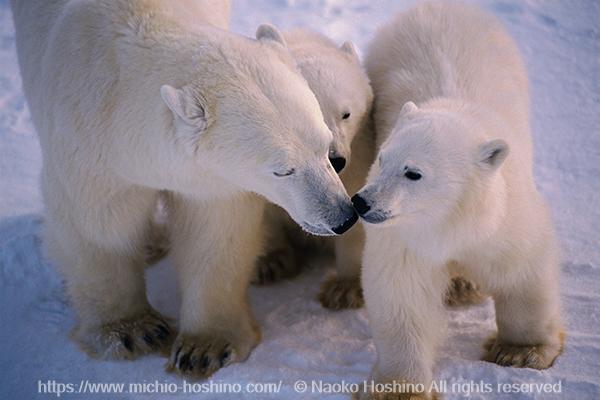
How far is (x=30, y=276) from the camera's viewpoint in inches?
165

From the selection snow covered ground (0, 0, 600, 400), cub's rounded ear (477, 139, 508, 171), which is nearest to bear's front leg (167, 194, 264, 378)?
snow covered ground (0, 0, 600, 400)

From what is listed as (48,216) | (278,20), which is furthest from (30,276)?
(278,20)

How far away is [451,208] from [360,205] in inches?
14.1

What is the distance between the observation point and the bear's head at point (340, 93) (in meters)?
3.31

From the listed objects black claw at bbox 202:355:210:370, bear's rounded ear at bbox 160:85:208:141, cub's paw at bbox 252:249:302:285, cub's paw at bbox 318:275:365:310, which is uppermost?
bear's rounded ear at bbox 160:85:208:141

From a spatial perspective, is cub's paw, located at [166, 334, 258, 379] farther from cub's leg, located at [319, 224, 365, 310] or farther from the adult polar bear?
cub's leg, located at [319, 224, 365, 310]

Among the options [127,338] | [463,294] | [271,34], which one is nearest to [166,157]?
[271,34]

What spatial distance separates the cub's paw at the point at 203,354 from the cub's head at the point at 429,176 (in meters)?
1.20

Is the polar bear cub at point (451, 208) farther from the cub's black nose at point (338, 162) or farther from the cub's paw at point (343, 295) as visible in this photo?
the cub's paw at point (343, 295)

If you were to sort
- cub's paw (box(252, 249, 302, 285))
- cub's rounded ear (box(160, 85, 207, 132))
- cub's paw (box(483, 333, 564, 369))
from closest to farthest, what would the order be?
cub's rounded ear (box(160, 85, 207, 132)) < cub's paw (box(483, 333, 564, 369)) < cub's paw (box(252, 249, 302, 285))

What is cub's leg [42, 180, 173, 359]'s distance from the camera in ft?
10.6

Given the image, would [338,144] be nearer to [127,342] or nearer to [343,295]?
[343,295]

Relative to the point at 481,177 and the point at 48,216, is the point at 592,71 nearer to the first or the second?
the point at 481,177

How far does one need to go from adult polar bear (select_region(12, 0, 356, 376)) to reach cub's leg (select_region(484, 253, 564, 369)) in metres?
0.98
